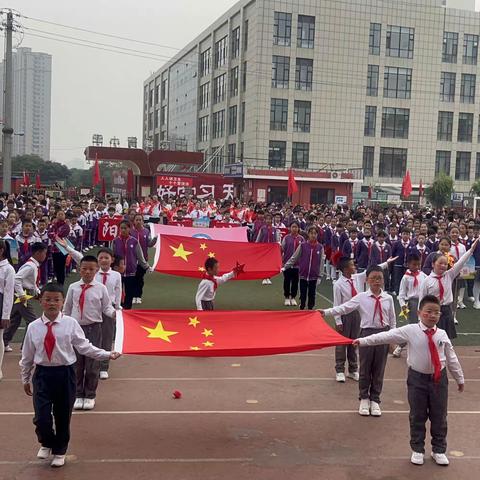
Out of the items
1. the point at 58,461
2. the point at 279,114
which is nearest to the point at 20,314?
the point at 58,461

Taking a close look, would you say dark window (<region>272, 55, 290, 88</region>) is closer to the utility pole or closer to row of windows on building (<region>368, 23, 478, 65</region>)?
row of windows on building (<region>368, 23, 478, 65</region>)

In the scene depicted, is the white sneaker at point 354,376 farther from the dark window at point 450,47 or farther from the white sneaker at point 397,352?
the dark window at point 450,47

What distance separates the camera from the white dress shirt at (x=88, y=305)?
7.26 m

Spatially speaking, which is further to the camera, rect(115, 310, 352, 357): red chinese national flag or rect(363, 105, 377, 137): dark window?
rect(363, 105, 377, 137): dark window

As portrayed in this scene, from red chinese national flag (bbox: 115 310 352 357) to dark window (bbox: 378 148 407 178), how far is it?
147 feet

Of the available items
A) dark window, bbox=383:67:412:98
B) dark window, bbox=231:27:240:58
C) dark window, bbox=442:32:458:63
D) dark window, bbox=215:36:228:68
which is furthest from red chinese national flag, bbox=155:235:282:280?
dark window, bbox=215:36:228:68

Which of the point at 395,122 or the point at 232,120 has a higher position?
the point at 232,120

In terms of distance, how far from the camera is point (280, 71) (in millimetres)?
47969

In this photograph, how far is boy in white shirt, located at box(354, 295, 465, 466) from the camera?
5.96 metres

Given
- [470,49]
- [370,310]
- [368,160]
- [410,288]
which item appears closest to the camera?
[370,310]

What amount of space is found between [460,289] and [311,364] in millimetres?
6064

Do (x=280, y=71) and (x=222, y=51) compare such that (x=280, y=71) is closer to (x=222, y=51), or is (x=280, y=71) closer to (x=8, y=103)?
(x=222, y=51)

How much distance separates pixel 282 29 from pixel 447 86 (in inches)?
547

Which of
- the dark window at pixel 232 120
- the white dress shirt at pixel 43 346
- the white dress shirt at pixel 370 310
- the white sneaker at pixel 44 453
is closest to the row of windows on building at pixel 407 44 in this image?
the dark window at pixel 232 120
